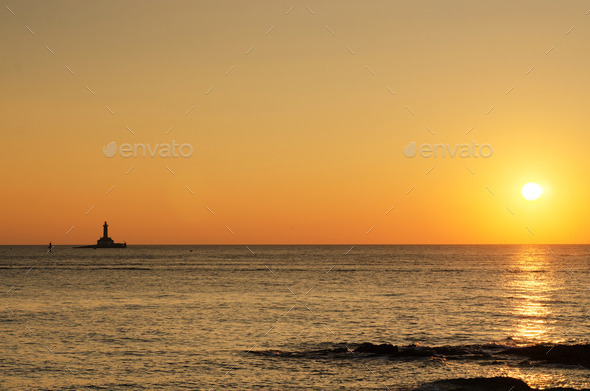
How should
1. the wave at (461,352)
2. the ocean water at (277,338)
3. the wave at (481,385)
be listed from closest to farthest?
the wave at (481,385)
the ocean water at (277,338)
the wave at (461,352)

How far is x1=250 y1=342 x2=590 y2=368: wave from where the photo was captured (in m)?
33.0

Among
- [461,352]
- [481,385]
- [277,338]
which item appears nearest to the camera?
[481,385]

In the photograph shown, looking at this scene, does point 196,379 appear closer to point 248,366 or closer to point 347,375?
point 248,366

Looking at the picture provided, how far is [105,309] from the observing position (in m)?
55.1

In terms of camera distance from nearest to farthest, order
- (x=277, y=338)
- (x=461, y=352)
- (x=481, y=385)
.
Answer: (x=481, y=385) < (x=461, y=352) < (x=277, y=338)

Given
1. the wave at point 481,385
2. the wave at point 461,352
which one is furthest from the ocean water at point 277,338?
the wave at point 481,385

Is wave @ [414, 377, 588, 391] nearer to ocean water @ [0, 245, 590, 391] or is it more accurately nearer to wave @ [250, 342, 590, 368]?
ocean water @ [0, 245, 590, 391]

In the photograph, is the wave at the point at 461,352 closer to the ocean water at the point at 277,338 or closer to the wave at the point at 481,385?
the ocean water at the point at 277,338

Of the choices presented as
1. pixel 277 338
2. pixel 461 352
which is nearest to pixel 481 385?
pixel 461 352

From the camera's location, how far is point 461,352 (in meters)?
34.8

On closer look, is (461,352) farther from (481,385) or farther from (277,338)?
(277,338)

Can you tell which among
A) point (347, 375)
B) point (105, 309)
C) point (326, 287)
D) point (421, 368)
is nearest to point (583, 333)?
point (421, 368)

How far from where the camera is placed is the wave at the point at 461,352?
108 feet

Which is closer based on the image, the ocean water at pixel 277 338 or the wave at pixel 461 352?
the ocean water at pixel 277 338
